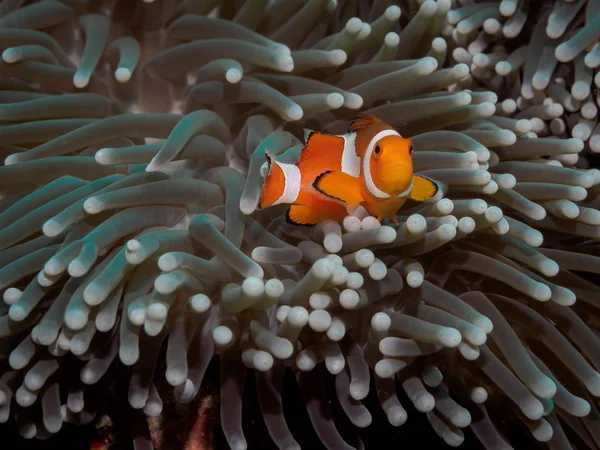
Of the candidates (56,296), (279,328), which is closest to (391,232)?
(279,328)

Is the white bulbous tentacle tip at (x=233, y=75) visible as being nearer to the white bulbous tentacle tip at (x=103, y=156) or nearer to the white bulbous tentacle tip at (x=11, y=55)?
the white bulbous tentacle tip at (x=103, y=156)

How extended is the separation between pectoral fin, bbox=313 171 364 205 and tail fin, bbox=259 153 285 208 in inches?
3.0

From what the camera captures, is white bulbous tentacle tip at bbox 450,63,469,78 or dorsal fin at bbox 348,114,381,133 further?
white bulbous tentacle tip at bbox 450,63,469,78

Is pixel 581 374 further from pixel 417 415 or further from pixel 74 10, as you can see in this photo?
pixel 74 10

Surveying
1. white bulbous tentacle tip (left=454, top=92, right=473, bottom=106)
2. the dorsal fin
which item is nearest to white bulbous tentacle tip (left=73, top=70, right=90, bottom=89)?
the dorsal fin

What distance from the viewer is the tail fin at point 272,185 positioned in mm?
1196

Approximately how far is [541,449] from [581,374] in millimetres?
368

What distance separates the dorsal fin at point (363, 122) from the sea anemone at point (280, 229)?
140 mm

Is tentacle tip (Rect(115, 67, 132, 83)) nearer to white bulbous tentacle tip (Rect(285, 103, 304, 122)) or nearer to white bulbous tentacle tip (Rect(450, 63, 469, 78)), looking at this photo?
white bulbous tentacle tip (Rect(285, 103, 304, 122))

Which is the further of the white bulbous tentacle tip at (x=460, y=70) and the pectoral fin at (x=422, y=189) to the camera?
the white bulbous tentacle tip at (x=460, y=70)

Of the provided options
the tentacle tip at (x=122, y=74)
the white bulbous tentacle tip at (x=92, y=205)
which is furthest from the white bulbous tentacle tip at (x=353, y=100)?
the white bulbous tentacle tip at (x=92, y=205)

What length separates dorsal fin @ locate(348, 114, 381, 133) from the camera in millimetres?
1235

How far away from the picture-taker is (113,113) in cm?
154

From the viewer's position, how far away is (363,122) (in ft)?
4.10
